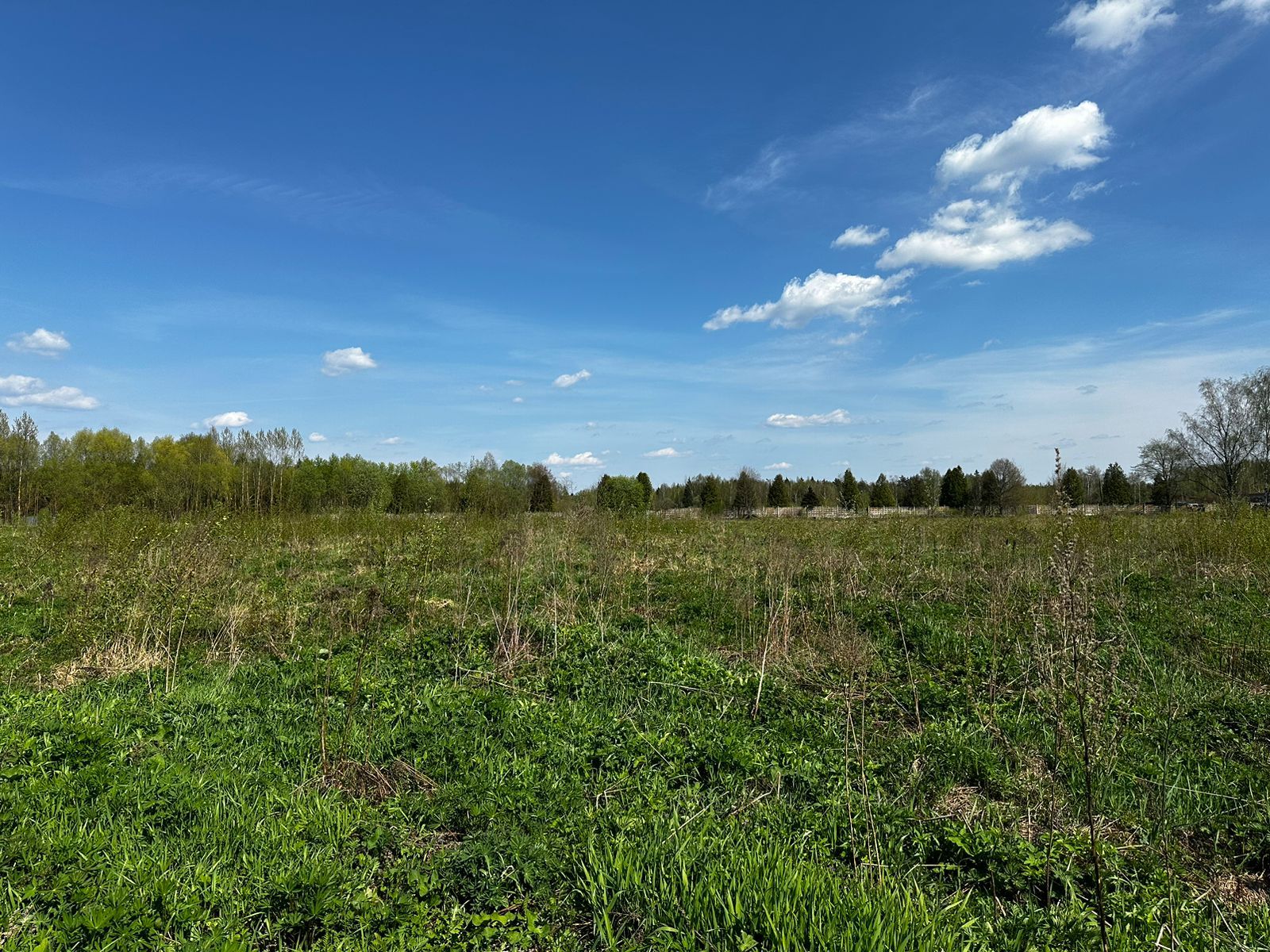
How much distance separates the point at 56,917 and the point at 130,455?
42.3 m

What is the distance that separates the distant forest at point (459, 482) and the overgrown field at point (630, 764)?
9.56ft

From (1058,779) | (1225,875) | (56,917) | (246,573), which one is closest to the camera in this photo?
(56,917)

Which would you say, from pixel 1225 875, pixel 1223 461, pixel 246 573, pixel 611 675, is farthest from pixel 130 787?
pixel 1223 461

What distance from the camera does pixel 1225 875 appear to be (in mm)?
3312

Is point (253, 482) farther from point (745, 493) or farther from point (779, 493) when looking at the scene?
point (779, 493)

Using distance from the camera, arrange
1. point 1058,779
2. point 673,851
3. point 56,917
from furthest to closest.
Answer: point 1058,779, point 673,851, point 56,917

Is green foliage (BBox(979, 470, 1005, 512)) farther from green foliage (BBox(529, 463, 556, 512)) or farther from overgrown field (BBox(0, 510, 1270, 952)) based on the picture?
overgrown field (BBox(0, 510, 1270, 952))

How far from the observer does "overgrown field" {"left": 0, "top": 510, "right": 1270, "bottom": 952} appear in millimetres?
2545

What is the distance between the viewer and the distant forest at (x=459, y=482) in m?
17.7

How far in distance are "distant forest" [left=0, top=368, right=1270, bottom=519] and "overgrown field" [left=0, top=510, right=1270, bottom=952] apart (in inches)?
115

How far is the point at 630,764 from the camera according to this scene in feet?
13.5

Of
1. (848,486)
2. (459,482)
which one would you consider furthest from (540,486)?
(848,486)

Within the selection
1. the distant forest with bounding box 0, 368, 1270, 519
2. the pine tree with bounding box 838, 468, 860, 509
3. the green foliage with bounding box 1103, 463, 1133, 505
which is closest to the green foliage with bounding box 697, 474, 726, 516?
the distant forest with bounding box 0, 368, 1270, 519

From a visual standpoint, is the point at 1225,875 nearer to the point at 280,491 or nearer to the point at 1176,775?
the point at 1176,775
